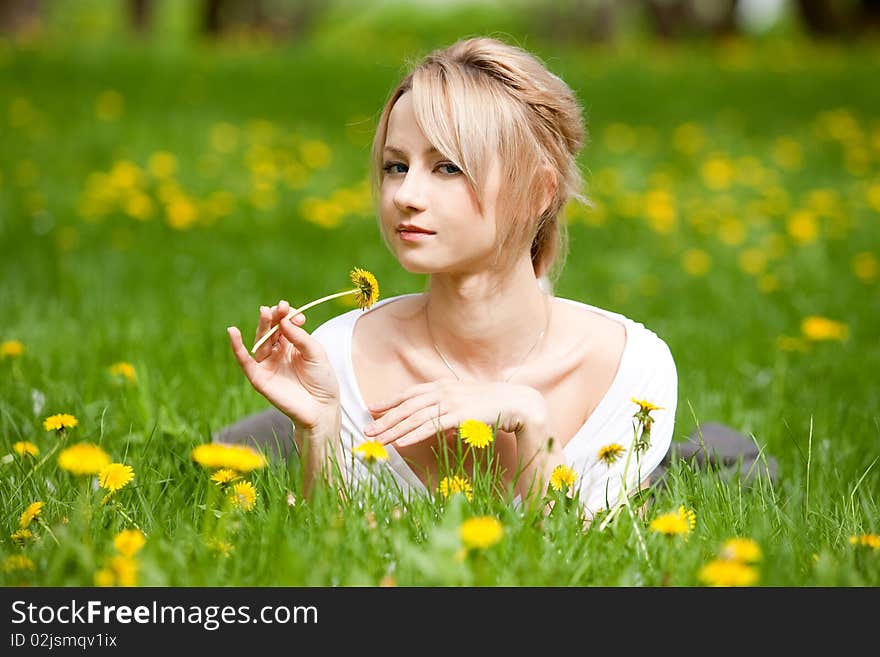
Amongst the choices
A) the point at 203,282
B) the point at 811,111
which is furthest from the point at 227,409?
the point at 811,111

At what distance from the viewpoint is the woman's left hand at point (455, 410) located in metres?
2.13

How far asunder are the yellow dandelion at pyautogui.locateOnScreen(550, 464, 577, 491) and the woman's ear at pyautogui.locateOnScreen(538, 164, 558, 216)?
22.8 inches

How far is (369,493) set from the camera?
2.04m

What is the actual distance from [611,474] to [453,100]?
2.86 ft

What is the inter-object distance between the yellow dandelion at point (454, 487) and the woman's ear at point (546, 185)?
623 millimetres

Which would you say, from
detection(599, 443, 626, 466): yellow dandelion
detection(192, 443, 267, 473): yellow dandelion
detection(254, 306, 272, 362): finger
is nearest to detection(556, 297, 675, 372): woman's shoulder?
detection(599, 443, 626, 466): yellow dandelion

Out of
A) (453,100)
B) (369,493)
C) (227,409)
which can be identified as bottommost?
(227,409)

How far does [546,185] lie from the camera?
7.61 feet

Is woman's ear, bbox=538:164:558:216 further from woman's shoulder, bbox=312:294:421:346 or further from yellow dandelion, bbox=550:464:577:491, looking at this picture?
yellow dandelion, bbox=550:464:577:491

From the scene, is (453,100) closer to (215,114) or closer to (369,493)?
(369,493)

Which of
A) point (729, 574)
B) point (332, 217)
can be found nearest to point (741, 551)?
point (729, 574)

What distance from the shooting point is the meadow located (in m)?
1.85

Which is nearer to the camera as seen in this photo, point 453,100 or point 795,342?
point 453,100

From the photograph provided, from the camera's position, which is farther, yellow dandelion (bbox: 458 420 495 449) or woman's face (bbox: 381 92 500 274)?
woman's face (bbox: 381 92 500 274)
